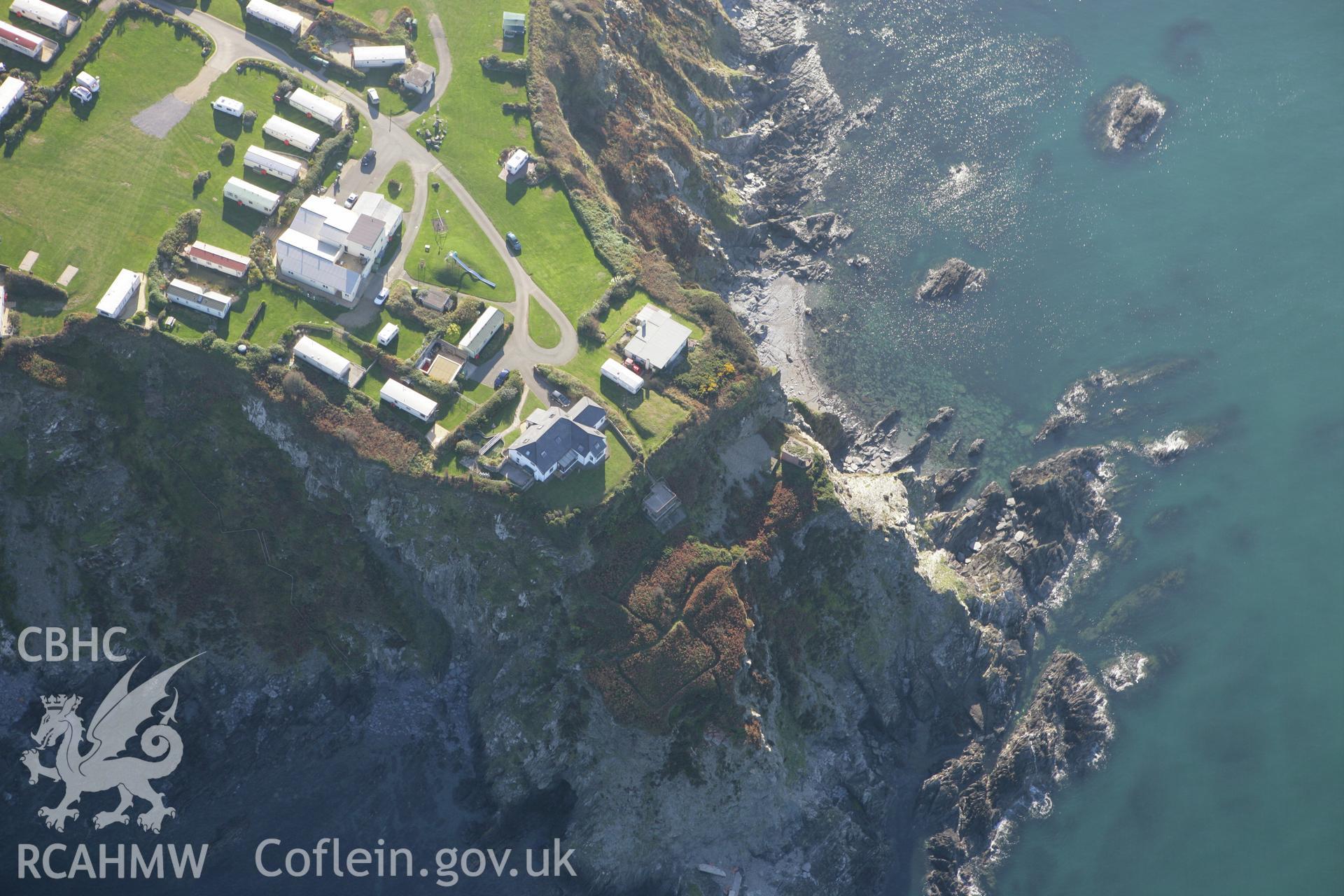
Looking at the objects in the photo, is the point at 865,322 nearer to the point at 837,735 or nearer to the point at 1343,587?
the point at 837,735

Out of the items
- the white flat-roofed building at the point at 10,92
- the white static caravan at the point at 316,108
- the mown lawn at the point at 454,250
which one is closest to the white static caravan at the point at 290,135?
the white static caravan at the point at 316,108

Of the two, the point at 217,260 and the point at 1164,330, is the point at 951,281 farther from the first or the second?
the point at 217,260

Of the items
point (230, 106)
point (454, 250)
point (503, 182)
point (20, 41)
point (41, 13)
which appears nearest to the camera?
point (20, 41)

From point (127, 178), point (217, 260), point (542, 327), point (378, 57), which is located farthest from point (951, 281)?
point (127, 178)

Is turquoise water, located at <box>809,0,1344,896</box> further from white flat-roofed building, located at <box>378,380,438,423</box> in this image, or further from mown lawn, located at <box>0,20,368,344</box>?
mown lawn, located at <box>0,20,368,344</box>

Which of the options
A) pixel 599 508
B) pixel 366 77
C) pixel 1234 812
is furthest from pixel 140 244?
pixel 1234 812

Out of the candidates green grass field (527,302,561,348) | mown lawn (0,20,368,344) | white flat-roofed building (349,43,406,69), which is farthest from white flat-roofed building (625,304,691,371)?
white flat-roofed building (349,43,406,69)
